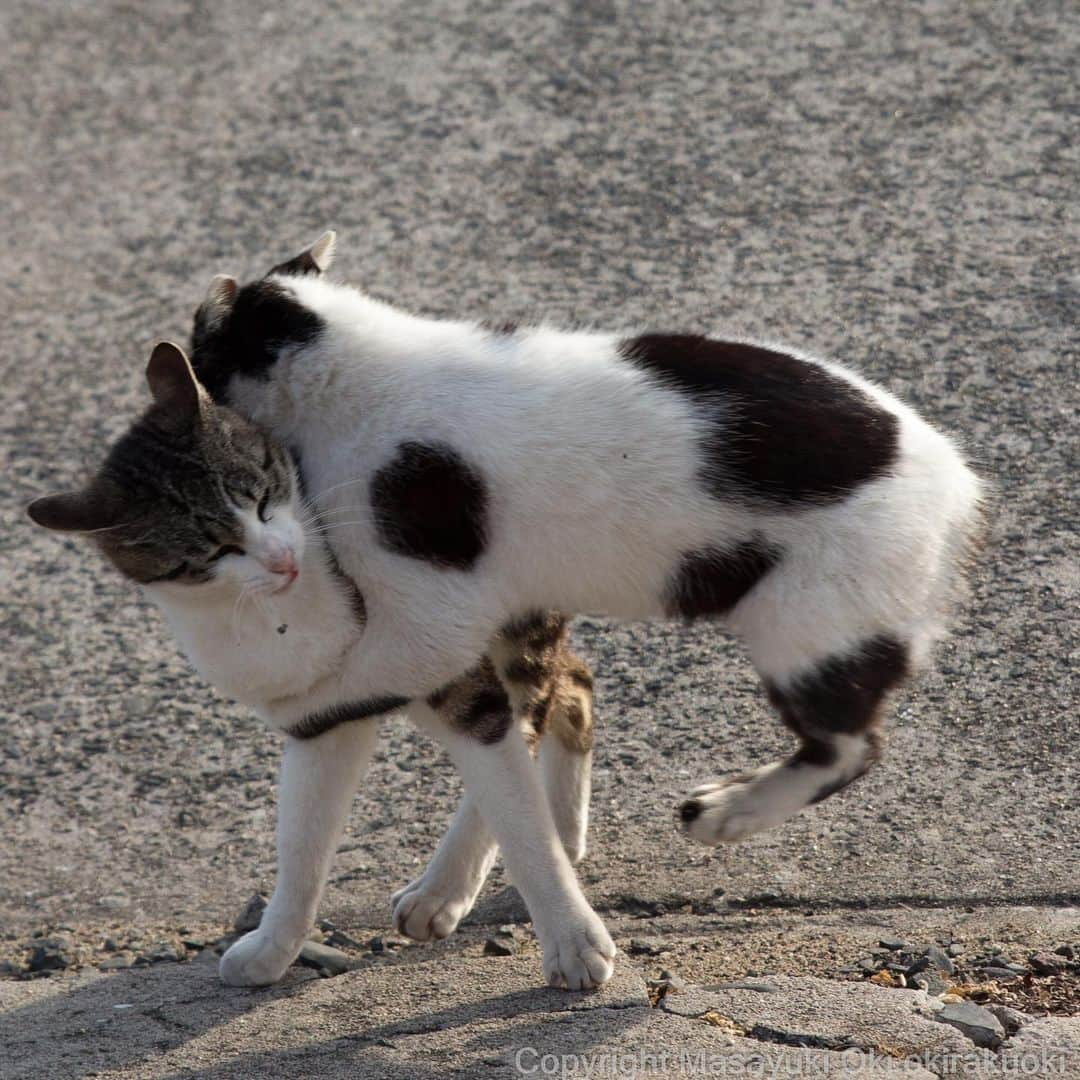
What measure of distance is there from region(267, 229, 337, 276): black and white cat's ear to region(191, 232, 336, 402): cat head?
126 mm

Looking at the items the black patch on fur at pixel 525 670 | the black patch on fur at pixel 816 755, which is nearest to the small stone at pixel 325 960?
the black patch on fur at pixel 525 670

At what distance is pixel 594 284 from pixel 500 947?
2753 mm

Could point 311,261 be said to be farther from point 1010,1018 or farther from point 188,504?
point 1010,1018

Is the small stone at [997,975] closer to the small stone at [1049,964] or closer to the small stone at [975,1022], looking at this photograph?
the small stone at [1049,964]

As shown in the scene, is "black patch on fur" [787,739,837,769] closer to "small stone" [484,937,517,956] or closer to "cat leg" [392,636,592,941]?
"cat leg" [392,636,592,941]

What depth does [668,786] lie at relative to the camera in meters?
3.88

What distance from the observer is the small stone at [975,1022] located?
107 inches

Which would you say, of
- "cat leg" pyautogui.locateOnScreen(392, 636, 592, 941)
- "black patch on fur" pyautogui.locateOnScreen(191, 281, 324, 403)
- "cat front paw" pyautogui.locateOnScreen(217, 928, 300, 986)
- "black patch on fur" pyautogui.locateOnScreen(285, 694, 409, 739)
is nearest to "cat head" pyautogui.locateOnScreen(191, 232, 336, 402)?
"black patch on fur" pyautogui.locateOnScreen(191, 281, 324, 403)

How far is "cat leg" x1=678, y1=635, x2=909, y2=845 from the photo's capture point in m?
2.95

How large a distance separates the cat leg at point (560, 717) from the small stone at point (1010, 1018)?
44.7 inches

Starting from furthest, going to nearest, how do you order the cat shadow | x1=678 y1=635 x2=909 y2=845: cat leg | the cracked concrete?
x1=678 y1=635 x2=909 y2=845: cat leg
the cat shadow
the cracked concrete

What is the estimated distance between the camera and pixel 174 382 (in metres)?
3.05

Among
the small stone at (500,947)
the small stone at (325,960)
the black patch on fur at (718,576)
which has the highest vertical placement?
the black patch on fur at (718,576)

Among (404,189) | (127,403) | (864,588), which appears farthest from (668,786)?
(404,189)
